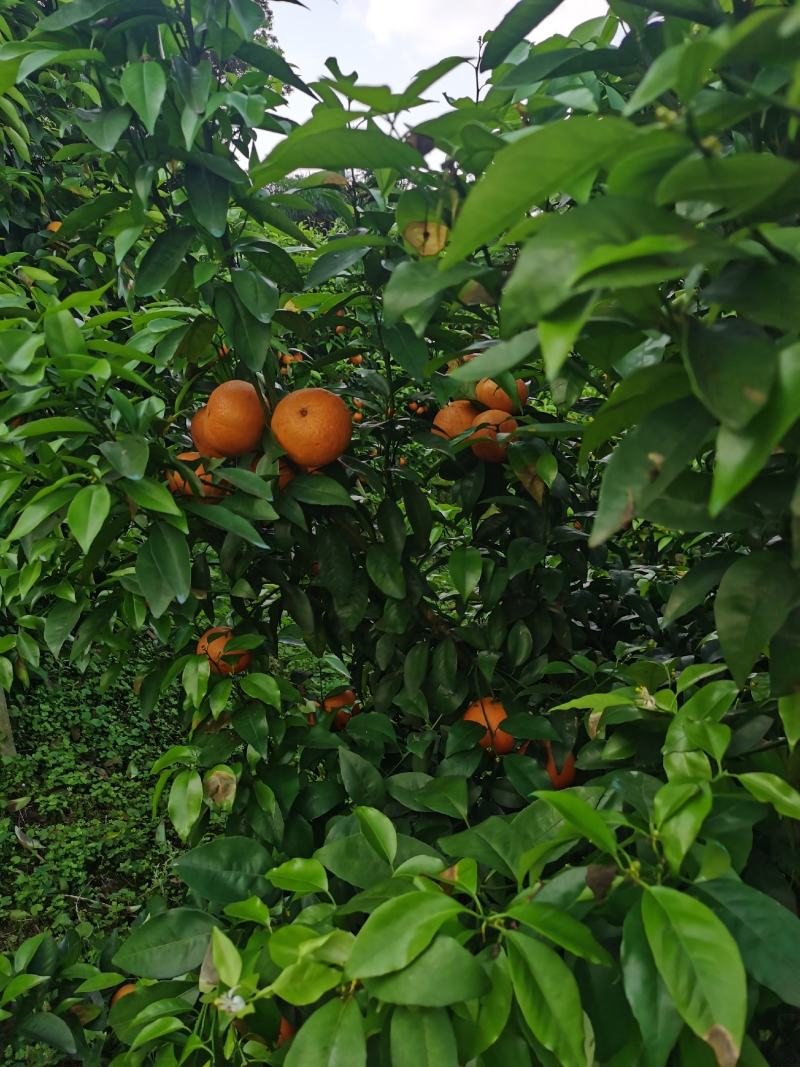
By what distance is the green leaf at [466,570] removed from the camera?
1.07m

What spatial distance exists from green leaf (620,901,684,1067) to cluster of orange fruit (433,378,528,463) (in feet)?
2.28

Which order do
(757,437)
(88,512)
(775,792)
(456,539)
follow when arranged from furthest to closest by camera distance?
(456,539)
(88,512)
(775,792)
(757,437)

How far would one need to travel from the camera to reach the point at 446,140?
640 mm

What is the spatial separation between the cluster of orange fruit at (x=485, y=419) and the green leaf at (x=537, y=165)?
0.66 m

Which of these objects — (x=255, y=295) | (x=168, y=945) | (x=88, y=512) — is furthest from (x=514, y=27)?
(x=168, y=945)

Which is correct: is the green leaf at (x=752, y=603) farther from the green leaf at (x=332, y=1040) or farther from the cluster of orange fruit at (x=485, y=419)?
the cluster of orange fruit at (x=485, y=419)

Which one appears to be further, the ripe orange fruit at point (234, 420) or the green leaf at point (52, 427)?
the ripe orange fruit at point (234, 420)

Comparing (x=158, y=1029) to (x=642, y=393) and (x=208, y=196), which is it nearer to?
(x=642, y=393)

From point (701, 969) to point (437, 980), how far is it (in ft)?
0.57

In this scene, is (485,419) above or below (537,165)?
below

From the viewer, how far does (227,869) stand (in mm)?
815

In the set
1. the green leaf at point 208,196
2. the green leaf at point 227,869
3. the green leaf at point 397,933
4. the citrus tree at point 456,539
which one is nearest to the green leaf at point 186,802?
the citrus tree at point 456,539

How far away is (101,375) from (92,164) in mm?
1940

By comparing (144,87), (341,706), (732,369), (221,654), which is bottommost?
(341,706)
